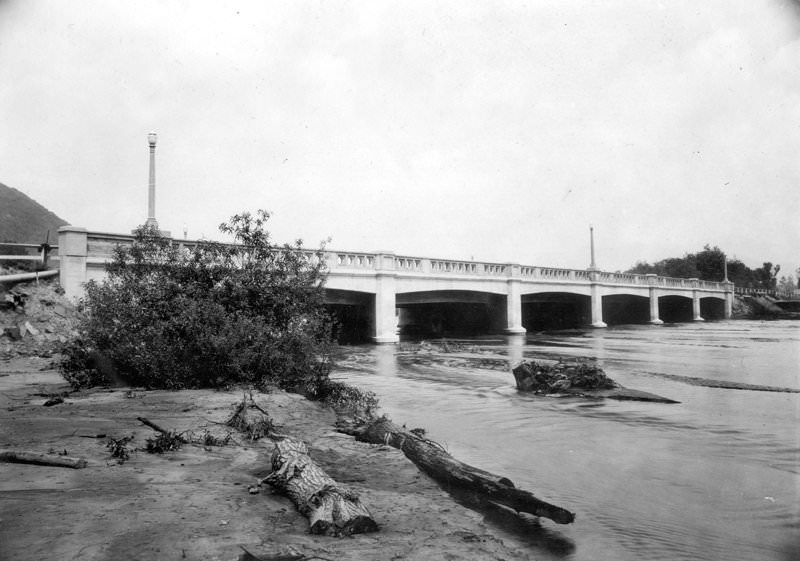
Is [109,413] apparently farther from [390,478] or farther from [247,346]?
[390,478]

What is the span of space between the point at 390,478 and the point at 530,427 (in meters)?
3.82

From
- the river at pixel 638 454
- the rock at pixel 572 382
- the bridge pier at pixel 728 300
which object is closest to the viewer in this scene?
the river at pixel 638 454

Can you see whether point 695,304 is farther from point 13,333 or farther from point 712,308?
point 13,333

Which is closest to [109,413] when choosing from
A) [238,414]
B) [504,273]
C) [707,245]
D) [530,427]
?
[238,414]

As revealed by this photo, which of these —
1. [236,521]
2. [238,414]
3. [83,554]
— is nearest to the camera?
[83,554]

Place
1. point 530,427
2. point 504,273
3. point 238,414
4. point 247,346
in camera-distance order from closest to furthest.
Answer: point 238,414, point 530,427, point 247,346, point 504,273

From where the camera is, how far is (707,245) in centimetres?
9094

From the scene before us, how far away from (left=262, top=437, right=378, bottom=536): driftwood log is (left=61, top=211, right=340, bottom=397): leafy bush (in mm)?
5168

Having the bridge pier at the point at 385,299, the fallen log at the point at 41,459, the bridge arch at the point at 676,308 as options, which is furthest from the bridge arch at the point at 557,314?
the fallen log at the point at 41,459

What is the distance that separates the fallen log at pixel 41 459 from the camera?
4996mm

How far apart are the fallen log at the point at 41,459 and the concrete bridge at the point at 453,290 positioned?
29.5 ft

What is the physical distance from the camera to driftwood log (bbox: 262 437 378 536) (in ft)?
12.9

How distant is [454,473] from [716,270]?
306 ft

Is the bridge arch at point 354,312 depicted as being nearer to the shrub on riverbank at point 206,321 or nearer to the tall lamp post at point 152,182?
the tall lamp post at point 152,182
